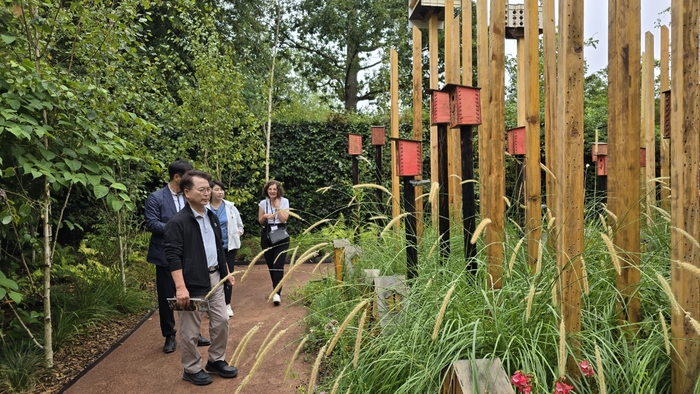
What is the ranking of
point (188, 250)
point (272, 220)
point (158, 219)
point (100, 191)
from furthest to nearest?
point (272, 220) → point (158, 219) → point (188, 250) → point (100, 191)

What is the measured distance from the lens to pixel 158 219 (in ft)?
14.8

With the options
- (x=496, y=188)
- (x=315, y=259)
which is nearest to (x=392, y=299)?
(x=496, y=188)

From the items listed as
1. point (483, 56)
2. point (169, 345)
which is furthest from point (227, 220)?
point (483, 56)

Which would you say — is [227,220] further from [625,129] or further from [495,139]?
[625,129]

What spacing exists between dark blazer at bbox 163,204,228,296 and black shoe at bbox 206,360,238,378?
0.61 m

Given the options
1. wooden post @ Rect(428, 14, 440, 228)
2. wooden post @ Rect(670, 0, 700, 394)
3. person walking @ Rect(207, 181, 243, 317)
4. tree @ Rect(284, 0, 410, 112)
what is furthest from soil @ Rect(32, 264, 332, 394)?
tree @ Rect(284, 0, 410, 112)

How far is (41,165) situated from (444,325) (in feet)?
9.56

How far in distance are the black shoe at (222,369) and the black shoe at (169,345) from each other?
0.79 m

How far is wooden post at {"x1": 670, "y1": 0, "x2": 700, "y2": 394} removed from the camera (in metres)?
1.65

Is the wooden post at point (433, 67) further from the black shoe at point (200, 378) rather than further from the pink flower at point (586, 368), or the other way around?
the pink flower at point (586, 368)

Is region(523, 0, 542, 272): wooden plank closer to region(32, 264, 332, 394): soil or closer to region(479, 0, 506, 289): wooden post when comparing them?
region(479, 0, 506, 289): wooden post

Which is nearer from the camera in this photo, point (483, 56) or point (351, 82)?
point (483, 56)

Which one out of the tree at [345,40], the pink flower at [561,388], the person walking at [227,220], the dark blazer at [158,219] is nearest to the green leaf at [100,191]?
the dark blazer at [158,219]

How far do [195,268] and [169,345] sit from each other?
4.36 feet
